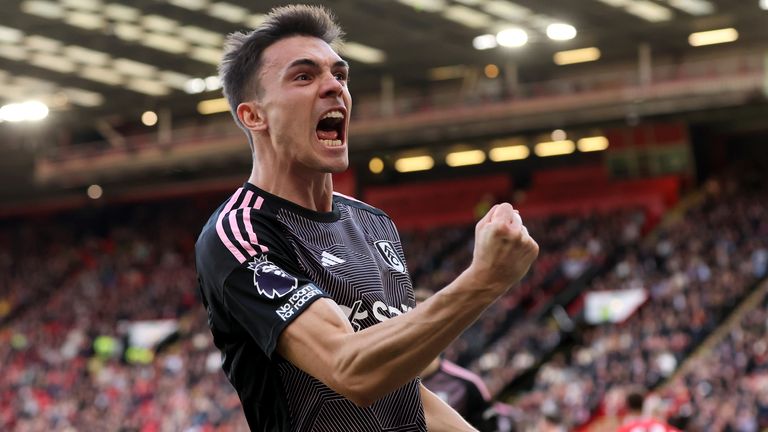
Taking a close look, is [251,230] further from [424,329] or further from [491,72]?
[491,72]

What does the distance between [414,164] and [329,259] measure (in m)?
35.6

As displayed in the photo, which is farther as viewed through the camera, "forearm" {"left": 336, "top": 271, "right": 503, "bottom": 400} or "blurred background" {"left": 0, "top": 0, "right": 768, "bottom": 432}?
"blurred background" {"left": 0, "top": 0, "right": 768, "bottom": 432}

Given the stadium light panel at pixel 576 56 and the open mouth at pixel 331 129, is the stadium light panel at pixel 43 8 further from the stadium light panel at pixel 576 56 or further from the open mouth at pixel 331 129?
the open mouth at pixel 331 129

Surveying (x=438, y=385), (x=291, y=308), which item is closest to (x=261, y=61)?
(x=291, y=308)

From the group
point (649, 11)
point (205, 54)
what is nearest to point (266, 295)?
point (649, 11)

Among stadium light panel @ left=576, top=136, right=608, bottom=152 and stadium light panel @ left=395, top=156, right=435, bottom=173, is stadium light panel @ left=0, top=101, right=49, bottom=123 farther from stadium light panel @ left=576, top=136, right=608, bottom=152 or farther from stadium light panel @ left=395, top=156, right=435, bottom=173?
stadium light panel @ left=576, top=136, right=608, bottom=152

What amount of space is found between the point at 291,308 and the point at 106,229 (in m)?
43.3

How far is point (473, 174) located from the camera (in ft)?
124

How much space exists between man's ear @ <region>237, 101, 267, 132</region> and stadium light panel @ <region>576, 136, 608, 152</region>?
32921 millimetres

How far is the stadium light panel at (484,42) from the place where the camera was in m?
31.9

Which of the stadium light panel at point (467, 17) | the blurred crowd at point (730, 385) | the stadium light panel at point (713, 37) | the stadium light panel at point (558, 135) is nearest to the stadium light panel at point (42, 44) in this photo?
the stadium light panel at point (467, 17)

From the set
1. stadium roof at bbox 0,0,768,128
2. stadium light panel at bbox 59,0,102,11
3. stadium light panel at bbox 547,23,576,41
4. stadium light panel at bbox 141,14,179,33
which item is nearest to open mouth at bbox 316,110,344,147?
stadium roof at bbox 0,0,768,128

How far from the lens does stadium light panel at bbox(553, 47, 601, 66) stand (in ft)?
112

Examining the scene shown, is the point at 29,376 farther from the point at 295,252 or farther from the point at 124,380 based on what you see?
the point at 295,252
